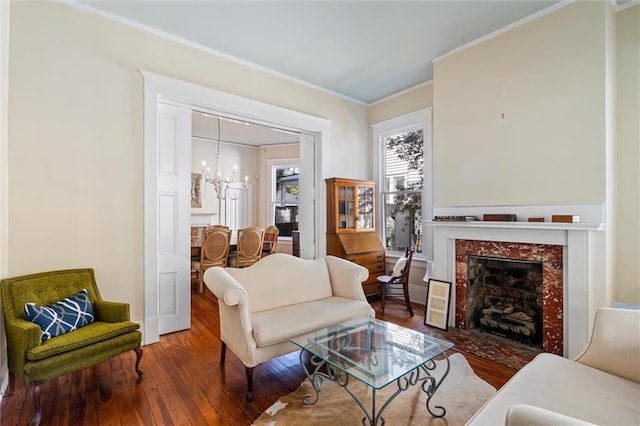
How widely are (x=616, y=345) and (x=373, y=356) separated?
1.28m

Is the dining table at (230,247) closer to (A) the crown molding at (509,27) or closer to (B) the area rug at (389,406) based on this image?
(B) the area rug at (389,406)

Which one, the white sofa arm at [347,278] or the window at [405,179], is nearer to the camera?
the white sofa arm at [347,278]

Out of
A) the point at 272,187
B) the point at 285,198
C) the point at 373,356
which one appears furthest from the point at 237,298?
the point at 272,187

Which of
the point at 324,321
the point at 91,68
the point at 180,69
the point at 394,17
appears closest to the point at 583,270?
the point at 324,321

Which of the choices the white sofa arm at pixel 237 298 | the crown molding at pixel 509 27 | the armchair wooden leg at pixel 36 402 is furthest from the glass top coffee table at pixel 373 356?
the crown molding at pixel 509 27

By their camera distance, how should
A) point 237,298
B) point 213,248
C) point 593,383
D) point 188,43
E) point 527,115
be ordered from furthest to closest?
point 213,248 → point 188,43 → point 527,115 → point 237,298 → point 593,383

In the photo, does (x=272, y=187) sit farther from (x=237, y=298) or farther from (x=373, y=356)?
(x=373, y=356)

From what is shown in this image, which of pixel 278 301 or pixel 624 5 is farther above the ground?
pixel 624 5

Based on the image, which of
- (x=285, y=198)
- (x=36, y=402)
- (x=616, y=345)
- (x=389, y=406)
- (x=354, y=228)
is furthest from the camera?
(x=285, y=198)

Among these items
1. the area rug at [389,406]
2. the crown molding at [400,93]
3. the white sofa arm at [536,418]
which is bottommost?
the area rug at [389,406]

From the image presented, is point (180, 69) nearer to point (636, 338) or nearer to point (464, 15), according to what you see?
point (464, 15)

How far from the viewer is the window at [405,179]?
170 inches

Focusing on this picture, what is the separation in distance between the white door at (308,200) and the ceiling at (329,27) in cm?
108

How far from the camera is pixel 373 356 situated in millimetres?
1955
